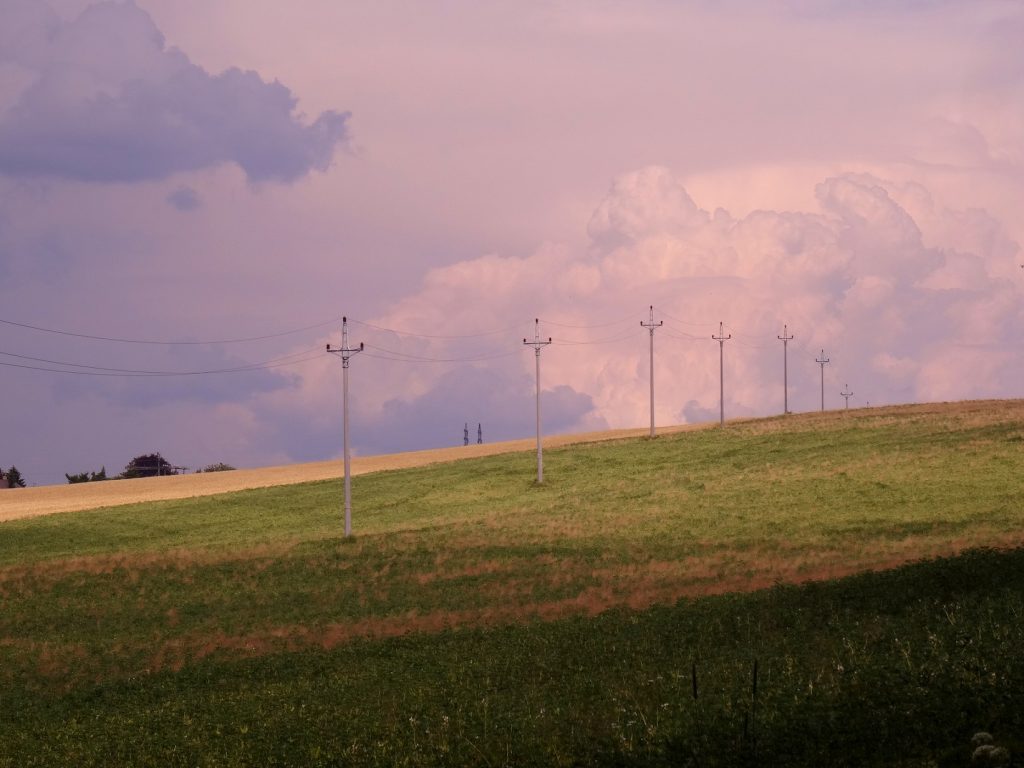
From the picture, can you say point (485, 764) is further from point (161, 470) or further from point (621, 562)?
point (161, 470)

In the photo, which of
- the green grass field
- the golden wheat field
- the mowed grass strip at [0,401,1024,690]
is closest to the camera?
the green grass field

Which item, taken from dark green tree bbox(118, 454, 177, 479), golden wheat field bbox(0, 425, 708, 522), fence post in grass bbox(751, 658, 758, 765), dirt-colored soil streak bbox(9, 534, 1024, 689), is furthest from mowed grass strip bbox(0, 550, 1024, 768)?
dark green tree bbox(118, 454, 177, 479)

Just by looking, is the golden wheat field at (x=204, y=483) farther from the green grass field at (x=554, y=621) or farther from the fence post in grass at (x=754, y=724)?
the fence post in grass at (x=754, y=724)

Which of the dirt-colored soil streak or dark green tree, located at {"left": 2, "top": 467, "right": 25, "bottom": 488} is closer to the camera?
the dirt-colored soil streak

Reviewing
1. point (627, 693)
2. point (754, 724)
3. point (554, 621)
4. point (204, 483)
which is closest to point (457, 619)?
A: point (554, 621)

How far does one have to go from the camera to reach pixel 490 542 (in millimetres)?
59531

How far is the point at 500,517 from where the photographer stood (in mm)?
71375

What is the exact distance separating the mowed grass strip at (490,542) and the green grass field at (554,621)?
0.29m

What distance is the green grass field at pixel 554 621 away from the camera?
64.4 ft

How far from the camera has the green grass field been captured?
64.4ft

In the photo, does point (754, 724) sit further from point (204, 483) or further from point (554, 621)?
point (204, 483)

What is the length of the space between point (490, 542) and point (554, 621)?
23.7m

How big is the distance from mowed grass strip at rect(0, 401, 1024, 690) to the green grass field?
29cm

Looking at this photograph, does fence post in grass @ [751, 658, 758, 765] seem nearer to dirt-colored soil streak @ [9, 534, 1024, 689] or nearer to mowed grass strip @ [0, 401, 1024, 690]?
dirt-colored soil streak @ [9, 534, 1024, 689]
